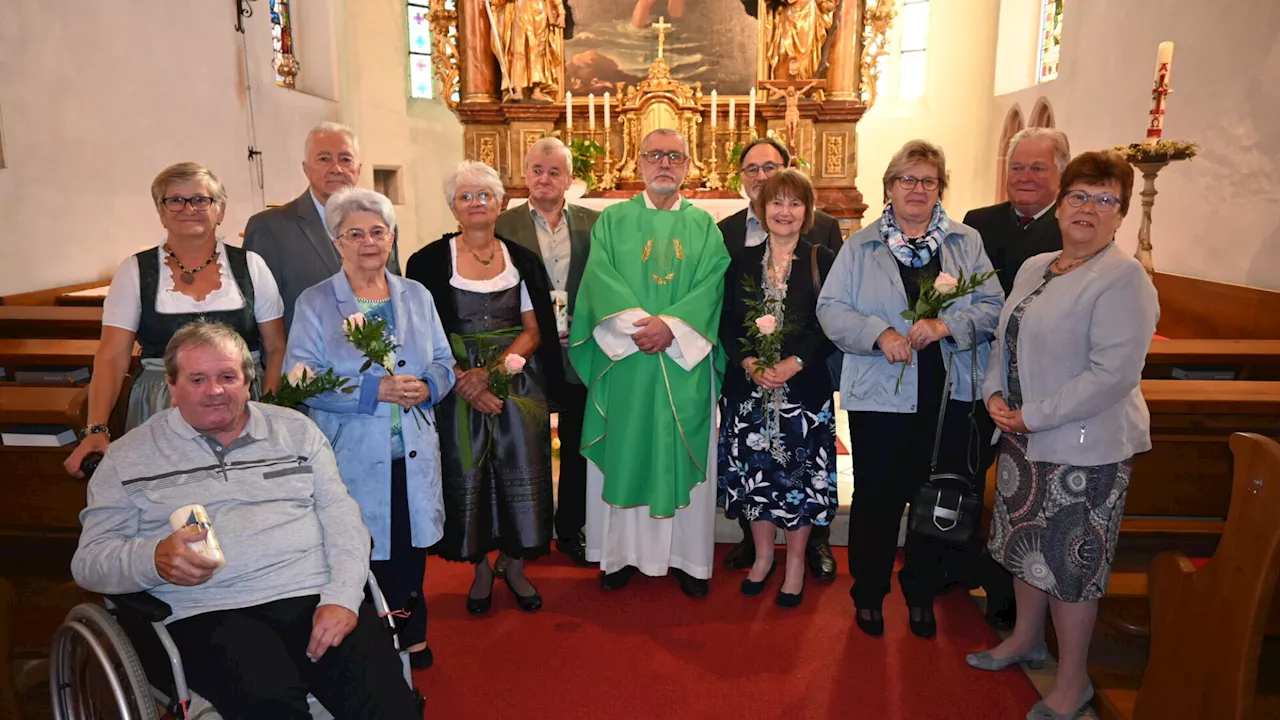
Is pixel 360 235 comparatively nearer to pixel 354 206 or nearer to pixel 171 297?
pixel 354 206

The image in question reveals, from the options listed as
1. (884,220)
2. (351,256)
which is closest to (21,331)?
(351,256)

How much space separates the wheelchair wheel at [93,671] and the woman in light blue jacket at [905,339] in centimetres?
218

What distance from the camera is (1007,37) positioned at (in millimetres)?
9883

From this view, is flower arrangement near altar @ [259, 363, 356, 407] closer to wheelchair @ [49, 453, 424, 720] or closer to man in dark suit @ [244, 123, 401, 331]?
wheelchair @ [49, 453, 424, 720]

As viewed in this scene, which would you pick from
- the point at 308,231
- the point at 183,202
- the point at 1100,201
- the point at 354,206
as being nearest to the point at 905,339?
the point at 1100,201

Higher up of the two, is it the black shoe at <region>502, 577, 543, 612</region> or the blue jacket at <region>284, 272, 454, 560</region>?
the blue jacket at <region>284, 272, 454, 560</region>

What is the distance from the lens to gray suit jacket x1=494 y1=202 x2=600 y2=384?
343cm

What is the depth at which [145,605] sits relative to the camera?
1.84 m

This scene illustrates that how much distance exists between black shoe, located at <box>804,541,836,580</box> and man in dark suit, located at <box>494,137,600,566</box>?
992 millimetres

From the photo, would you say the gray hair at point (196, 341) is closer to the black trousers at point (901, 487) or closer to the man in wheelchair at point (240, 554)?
the man in wheelchair at point (240, 554)

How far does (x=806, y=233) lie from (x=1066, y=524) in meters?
1.48

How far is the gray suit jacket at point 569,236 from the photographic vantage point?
3428 millimetres

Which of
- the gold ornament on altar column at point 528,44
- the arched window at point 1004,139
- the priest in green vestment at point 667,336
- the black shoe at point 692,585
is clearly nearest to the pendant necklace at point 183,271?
the priest in green vestment at point 667,336

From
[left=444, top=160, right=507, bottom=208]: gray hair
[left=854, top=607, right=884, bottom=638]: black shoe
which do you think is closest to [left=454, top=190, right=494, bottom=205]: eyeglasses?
[left=444, top=160, right=507, bottom=208]: gray hair
